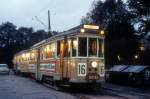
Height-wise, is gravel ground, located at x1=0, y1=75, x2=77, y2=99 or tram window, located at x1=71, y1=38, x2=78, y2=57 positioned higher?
tram window, located at x1=71, y1=38, x2=78, y2=57

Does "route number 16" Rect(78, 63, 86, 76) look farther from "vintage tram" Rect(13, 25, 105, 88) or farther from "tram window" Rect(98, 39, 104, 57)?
"tram window" Rect(98, 39, 104, 57)

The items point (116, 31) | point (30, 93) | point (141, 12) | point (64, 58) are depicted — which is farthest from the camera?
point (116, 31)

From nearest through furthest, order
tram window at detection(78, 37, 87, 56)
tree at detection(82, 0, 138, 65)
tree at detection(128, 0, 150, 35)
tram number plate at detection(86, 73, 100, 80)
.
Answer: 1. tram number plate at detection(86, 73, 100, 80)
2. tram window at detection(78, 37, 87, 56)
3. tree at detection(128, 0, 150, 35)
4. tree at detection(82, 0, 138, 65)

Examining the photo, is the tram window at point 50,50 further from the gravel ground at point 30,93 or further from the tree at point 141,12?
the tree at point 141,12

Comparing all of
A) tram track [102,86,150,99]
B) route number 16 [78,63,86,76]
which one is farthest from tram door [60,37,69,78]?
tram track [102,86,150,99]

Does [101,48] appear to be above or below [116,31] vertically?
below

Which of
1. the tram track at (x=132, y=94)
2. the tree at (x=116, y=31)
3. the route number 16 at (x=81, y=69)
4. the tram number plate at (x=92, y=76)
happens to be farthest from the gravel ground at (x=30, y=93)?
the tree at (x=116, y=31)

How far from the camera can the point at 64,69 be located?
2445 centimetres

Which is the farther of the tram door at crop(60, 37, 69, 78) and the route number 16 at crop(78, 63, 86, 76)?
the tram door at crop(60, 37, 69, 78)

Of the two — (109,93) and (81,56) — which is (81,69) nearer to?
(81,56)

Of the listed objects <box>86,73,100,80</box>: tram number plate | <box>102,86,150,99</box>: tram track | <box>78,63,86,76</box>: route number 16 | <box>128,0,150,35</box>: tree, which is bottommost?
<box>102,86,150,99</box>: tram track

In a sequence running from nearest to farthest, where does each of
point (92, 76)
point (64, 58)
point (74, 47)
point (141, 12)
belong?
point (92, 76)
point (74, 47)
point (64, 58)
point (141, 12)

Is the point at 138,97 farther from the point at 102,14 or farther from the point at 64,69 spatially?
the point at 102,14

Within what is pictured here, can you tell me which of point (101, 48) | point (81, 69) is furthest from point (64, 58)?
point (101, 48)
